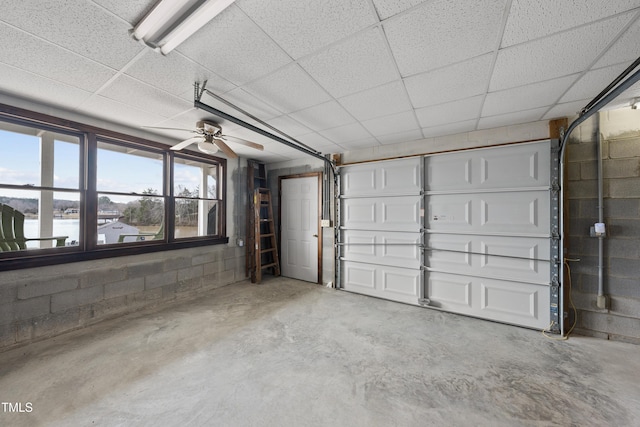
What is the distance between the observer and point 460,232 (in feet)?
10.5

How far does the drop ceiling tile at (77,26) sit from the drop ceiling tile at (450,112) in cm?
257

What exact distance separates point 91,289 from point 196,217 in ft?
5.52

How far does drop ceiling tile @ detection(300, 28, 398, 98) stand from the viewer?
5.06ft

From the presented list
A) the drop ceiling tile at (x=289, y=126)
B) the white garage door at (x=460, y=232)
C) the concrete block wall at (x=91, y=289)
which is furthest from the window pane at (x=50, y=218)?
the white garage door at (x=460, y=232)

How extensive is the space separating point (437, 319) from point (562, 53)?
2.86 metres

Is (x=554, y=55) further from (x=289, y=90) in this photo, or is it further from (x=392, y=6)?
(x=289, y=90)

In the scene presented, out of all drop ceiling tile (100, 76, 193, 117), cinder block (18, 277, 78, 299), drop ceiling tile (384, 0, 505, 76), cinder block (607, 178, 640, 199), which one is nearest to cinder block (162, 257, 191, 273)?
cinder block (18, 277, 78, 299)

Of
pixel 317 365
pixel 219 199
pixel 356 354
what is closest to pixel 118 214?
pixel 219 199

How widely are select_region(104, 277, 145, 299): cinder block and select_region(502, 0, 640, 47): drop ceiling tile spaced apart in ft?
14.8

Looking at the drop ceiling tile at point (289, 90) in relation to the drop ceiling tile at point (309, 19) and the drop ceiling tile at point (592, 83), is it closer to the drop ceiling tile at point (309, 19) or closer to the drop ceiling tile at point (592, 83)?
the drop ceiling tile at point (309, 19)

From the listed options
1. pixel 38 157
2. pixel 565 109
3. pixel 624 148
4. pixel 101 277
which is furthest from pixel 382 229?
pixel 38 157

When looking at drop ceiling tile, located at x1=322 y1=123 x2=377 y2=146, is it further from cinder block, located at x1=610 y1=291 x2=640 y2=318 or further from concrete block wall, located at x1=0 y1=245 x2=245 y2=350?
cinder block, located at x1=610 y1=291 x2=640 y2=318

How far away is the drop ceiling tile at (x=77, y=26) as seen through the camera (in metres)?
1.27

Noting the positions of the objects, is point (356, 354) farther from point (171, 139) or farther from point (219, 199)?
point (171, 139)
